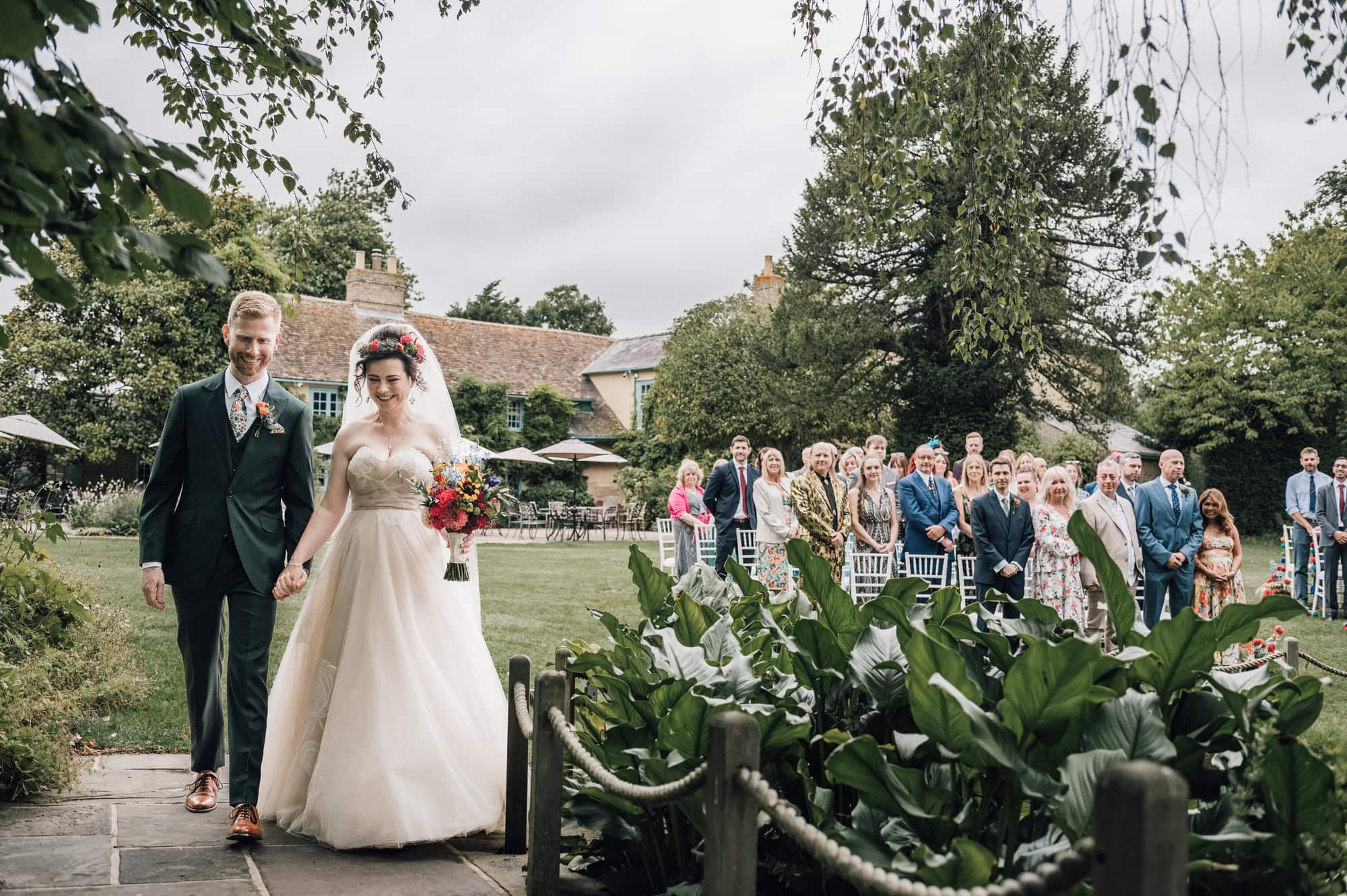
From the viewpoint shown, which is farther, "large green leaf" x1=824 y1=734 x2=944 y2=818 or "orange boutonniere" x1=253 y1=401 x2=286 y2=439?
"orange boutonniere" x1=253 y1=401 x2=286 y2=439

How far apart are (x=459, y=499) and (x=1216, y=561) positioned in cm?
856

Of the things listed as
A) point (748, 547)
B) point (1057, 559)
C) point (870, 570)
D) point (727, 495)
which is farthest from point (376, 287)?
point (1057, 559)

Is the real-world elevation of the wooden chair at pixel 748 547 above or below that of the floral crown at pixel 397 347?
below

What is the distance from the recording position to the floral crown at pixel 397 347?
519 centimetres

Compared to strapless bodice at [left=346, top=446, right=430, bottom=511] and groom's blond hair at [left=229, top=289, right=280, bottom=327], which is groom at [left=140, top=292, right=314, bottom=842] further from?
strapless bodice at [left=346, top=446, right=430, bottom=511]

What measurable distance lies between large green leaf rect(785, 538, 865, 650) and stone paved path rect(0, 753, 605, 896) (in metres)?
1.37

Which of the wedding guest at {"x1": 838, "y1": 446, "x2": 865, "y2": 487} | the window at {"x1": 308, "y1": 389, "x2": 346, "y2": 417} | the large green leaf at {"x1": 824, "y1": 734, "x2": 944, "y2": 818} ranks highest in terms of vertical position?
the window at {"x1": 308, "y1": 389, "x2": 346, "y2": 417}

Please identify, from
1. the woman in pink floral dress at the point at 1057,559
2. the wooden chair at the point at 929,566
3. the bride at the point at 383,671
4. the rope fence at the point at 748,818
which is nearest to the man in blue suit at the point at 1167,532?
the woman in pink floral dress at the point at 1057,559

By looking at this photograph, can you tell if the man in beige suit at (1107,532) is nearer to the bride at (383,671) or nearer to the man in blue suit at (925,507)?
the man in blue suit at (925,507)

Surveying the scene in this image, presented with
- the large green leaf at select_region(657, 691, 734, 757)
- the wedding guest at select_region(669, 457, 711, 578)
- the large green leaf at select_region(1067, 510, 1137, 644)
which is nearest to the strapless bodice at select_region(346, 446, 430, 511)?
the large green leaf at select_region(657, 691, 734, 757)

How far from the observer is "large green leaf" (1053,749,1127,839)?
8.05 ft

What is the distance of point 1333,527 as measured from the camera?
14.2 metres

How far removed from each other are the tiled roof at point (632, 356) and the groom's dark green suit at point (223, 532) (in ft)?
133

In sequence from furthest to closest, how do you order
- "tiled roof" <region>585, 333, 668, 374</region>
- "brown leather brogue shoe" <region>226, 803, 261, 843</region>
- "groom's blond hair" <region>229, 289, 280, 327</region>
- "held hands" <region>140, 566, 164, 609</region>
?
"tiled roof" <region>585, 333, 668, 374</region>
"groom's blond hair" <region>229, 289, 280, 327</region>
"held hands" <region>140, 566, 164, 609</region>
"brown leather brogue shoe" <region>226, 803, 261, 843</region>
